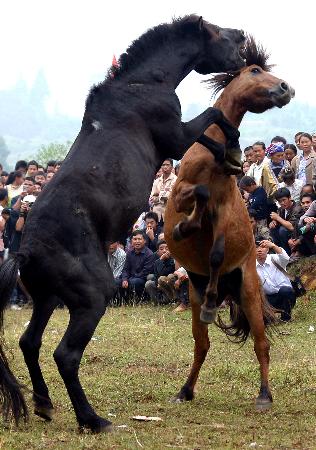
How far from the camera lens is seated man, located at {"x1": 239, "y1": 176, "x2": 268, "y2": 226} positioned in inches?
555

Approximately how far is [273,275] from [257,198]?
52.6 inches

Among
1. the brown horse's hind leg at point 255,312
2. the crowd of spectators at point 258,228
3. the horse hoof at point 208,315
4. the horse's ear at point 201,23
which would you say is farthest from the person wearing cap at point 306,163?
the horse's ear at point 201,23

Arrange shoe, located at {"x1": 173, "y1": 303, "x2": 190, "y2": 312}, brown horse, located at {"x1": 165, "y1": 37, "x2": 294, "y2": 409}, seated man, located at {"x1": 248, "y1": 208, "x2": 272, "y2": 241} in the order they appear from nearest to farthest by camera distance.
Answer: brown horse, located at {"x1": 165, "y1": 37, "x2": 294, "y2": 409} < seated man, located at {"x1": 248, "y1": 208, "x2": 272, "y2": 241} < shoe, located at {"x1": 173, "y1": 303, "x2": 190, "y2": 312}

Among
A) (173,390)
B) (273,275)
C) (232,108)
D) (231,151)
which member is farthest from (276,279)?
(231,151)

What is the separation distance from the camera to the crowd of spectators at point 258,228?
1352cm

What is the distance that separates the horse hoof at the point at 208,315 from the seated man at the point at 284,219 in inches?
245

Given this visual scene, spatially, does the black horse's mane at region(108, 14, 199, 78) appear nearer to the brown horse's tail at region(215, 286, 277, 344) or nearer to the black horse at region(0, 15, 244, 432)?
the black horse at region(0, 15, 244, 432)

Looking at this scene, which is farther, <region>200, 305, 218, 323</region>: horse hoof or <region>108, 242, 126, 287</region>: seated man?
<region>108, 242, 126, 287</region>: seated man

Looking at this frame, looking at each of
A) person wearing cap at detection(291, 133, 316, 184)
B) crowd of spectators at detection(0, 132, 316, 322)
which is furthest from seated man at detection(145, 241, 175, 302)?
person wearing cap at detection(291, 133, 316, 184)

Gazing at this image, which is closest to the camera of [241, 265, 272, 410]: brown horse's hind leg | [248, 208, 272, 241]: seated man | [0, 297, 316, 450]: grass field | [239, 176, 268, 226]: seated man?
[0, 297, 316, 450]: grass field

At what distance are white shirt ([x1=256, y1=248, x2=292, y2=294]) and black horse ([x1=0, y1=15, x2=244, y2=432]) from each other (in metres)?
5.76

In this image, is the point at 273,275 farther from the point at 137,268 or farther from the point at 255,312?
the point at 255,312

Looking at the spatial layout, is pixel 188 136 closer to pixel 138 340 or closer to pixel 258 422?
pixel 258 422

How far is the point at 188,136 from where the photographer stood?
7.54m
